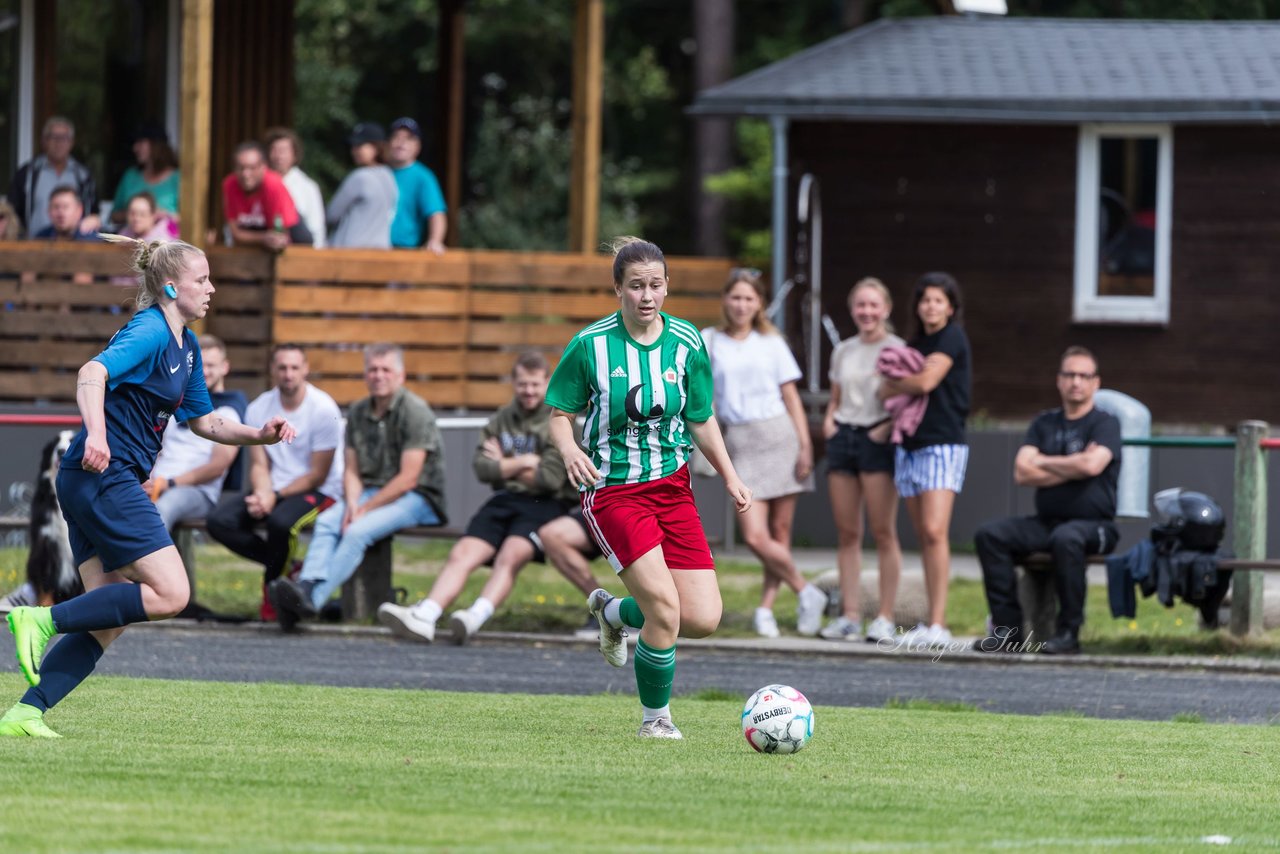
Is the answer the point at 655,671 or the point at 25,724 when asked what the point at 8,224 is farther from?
the point at 655,671

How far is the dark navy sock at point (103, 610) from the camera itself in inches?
303

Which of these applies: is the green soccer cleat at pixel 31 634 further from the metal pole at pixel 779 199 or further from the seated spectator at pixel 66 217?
the metal pole at pixel 779 199

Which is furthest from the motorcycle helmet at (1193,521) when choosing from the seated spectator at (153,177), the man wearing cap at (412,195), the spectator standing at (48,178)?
the spectator standing at (48,178)

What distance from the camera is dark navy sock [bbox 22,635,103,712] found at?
7.78 meters

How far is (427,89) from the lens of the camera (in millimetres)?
39125

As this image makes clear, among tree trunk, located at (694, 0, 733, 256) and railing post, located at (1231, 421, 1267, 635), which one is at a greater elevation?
tree trunk, located at (694, 0, 733, 256)

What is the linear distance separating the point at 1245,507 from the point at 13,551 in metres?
8.23

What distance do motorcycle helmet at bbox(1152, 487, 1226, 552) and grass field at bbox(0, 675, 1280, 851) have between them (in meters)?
2.88

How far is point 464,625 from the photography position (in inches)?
477

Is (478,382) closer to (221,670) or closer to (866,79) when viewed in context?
(866,79)

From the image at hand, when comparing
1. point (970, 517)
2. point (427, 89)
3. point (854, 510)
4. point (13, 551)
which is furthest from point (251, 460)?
point (427, 89)

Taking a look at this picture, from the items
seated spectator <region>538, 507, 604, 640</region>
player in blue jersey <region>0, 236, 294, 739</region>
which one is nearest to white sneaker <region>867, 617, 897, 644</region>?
seated spectator <region>538, 507, 604, 640</region>

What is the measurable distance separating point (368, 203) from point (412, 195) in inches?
15.6

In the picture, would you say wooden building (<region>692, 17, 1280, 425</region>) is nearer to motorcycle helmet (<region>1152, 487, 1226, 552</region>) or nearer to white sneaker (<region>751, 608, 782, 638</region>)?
white sneaker (<region>751, 608, 782, 638</region>)
